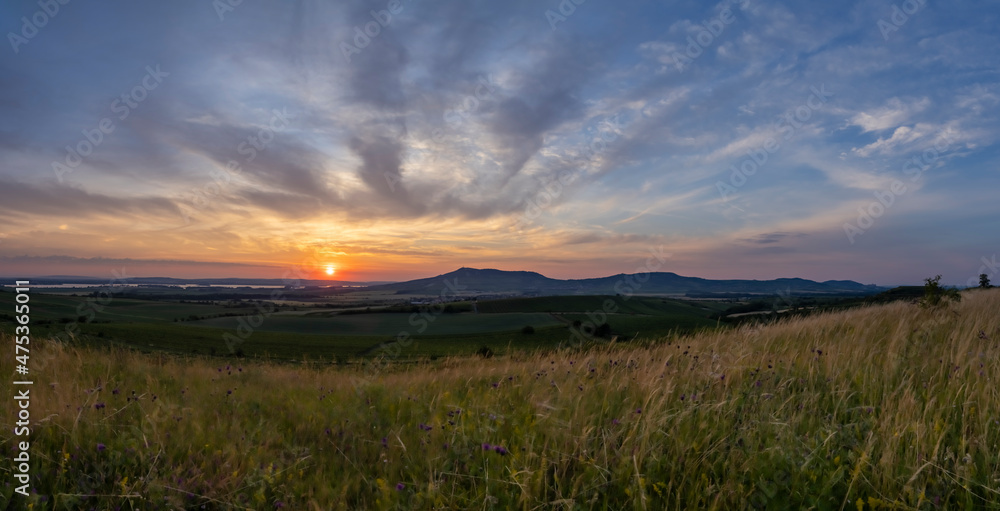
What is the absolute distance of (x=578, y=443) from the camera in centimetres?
351

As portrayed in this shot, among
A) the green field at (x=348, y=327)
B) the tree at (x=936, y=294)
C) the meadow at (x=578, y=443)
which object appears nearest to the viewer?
the meadow at (x=578, y=443)

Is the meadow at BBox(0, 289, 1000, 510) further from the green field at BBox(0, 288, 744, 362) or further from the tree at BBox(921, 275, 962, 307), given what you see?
the green field at BBox(0, 288, 744, 362)

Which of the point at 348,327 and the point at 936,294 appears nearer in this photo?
the point at 936,294

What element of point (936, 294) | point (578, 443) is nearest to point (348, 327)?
point (936, 294)

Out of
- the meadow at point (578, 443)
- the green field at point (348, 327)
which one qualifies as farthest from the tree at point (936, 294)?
the green field at point (348, 327)

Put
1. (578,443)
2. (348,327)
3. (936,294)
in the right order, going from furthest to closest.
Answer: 1. (348,327)
2. (936,294)
3. (578,443)

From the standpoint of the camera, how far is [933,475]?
300 cm

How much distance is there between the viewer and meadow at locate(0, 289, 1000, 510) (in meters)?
2.99

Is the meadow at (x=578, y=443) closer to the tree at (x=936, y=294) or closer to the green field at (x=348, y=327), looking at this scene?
the tree at (x=936, y=294)

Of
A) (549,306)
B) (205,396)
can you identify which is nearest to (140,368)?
(205,396)

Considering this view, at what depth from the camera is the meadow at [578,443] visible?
2992 millimetres

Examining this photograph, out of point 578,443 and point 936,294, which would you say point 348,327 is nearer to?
point 936,294

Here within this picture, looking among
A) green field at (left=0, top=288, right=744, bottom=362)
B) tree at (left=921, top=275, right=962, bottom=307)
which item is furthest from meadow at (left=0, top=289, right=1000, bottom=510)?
green field at (left=0, top=288, right=744, bottom=362)

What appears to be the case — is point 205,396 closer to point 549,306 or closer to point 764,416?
point 764,416
